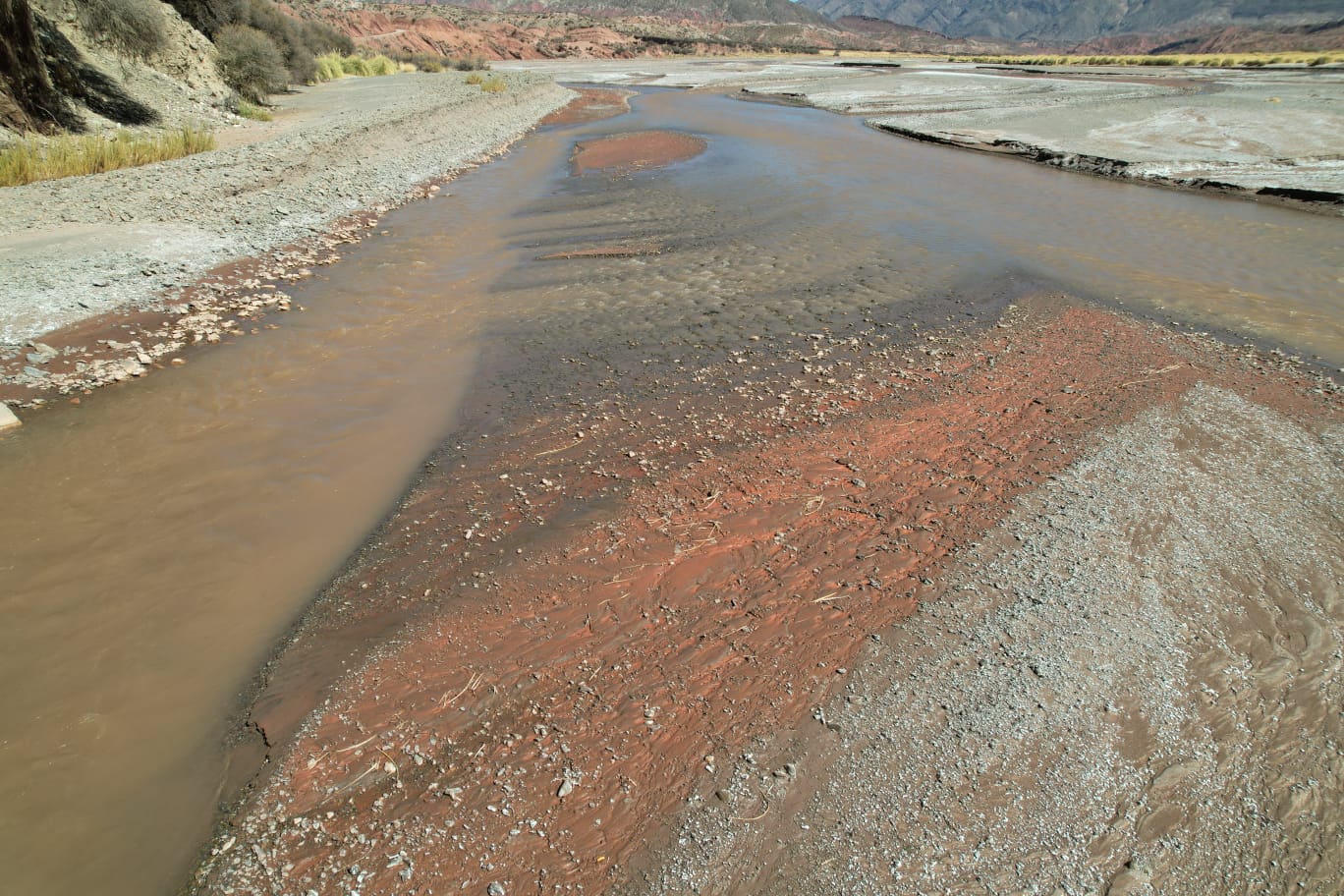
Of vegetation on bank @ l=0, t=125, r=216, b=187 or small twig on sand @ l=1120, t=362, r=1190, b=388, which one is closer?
small twig on sand @ l=1120, t=362, r=1190, b=388

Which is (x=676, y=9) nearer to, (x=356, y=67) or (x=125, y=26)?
(x=356, y=67)

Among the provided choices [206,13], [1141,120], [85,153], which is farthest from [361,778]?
[206,13]

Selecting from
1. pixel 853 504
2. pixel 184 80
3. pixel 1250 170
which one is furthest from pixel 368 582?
pixel 184 80

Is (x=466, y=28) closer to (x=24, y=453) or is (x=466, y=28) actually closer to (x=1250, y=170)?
(x=1250, y=170)

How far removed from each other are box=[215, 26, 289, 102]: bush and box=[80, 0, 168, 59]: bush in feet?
14.5

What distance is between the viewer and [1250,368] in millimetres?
6840

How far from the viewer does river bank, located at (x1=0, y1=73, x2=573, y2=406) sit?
23.0 feet

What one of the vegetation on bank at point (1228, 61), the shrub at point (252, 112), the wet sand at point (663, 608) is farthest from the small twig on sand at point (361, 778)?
the vegetation on bank at point (1228, 61)

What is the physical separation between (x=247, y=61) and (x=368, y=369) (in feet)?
69.6

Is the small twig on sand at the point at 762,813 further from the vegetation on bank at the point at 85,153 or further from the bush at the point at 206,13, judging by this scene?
the bush at the point at 206,13

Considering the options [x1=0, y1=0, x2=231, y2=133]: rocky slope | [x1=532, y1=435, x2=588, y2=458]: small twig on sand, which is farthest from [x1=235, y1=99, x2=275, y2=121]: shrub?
[x1=532, y1=435, x2=588, y2=458]: small twig on sand

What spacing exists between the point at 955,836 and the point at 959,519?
2.31 m

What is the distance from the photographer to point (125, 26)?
15.6 m

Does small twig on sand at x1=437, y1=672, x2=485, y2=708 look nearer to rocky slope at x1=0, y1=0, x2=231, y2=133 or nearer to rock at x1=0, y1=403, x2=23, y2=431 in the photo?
rock at x1=0, y1=403, x2=23, y2=431
